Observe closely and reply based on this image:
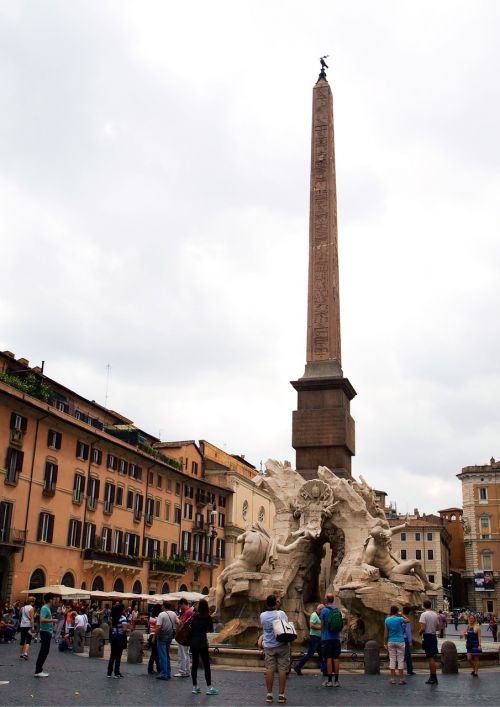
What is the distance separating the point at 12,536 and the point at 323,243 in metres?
17.5

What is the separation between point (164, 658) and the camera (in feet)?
37.1

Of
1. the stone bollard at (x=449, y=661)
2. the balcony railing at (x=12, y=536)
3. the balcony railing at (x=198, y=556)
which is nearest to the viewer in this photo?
the stone bollard at (x=449, y=661)

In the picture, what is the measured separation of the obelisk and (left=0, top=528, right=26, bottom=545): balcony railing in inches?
621

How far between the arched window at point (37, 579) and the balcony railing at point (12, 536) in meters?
1.91

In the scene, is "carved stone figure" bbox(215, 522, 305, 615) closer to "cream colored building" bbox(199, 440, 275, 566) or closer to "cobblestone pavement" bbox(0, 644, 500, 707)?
"cobblestone pavement" bbox(0, 644, 500, 707)

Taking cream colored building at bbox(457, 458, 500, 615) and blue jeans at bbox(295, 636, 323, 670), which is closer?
blue jeans at bbox(295, 636, 323, 670)

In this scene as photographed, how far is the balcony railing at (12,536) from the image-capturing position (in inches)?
1180

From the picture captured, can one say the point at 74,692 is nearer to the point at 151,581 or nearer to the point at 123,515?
the point at 123,515

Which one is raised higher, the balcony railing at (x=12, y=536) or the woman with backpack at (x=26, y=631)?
the balcony railing at (x=12, y=536)

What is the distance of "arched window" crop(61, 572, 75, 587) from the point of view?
34062mm

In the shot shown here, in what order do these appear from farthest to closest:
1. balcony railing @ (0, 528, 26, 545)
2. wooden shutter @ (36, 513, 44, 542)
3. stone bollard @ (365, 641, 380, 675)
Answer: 1. wooden shutter @ (36, 513, 44, 542)
2. balcony railing @ (0, 528, 26, 545)
3. stone bollard @ (365, 641, 380, 675)

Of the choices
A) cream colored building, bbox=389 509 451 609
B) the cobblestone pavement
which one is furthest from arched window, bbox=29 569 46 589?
cream colored building, bbox=389 509 451 609

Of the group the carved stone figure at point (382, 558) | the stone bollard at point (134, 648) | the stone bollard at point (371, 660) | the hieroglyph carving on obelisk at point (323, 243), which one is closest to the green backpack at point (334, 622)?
the stone bollard at point (371, 660)

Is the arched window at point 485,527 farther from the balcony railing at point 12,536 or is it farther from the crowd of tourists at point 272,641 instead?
the crowd of tourists at point 272,641
